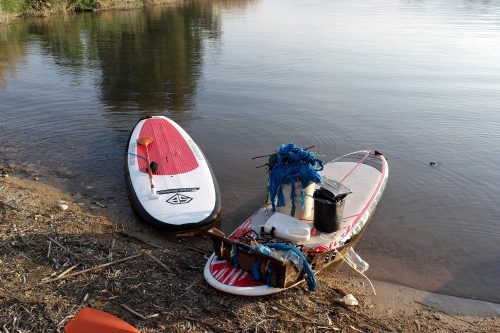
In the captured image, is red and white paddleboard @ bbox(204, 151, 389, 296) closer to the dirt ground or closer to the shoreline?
the dirt ground

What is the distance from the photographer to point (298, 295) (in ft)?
19.1

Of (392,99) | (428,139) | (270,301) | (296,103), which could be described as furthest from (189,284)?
(392,99)

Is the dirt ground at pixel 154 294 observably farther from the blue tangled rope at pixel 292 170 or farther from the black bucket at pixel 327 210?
the blue tangled rope at pixel 292 170

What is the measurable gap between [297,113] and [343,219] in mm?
7516

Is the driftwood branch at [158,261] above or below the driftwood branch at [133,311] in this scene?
below

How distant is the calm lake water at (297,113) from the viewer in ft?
27.5

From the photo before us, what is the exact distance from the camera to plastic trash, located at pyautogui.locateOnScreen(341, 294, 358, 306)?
5.82 meters

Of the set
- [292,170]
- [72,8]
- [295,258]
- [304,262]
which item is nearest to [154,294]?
[295,258]

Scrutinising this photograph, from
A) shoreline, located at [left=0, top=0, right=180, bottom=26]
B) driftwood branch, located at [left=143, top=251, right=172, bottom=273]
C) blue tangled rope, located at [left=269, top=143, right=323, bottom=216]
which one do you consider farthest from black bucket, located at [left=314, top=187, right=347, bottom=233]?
shoreline, located at [left=0, top=0, right=180, bottom=26]

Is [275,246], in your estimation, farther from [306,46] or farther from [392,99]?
[306,46]

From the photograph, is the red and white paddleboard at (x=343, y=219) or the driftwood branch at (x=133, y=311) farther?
the red and white paddleboard at (x=343, y=219)

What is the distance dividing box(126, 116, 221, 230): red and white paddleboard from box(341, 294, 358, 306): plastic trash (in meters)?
2.79

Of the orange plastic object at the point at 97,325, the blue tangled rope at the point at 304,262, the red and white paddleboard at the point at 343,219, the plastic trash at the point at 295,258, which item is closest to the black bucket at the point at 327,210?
the red and white paddleboard at the point at 343,219

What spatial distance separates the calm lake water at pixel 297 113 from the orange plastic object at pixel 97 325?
3560 millimetres
